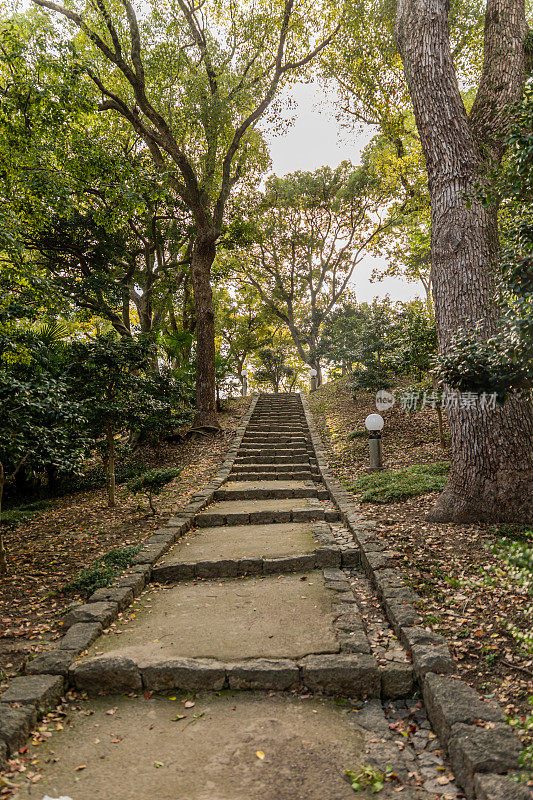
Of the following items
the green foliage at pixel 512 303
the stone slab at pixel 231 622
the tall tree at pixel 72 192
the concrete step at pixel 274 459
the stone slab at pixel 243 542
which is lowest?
the stone slab at pixel 231 622

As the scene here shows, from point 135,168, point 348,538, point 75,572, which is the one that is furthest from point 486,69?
point 75,572

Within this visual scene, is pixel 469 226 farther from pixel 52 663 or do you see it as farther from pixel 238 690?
pixel 52 663

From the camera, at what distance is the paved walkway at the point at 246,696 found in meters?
2.12

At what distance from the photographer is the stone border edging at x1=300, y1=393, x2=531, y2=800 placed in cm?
187

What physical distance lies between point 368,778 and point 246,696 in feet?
3.01

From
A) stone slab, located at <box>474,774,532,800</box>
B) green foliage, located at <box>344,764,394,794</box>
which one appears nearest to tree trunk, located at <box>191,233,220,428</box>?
green foliage, located at <box>344,764,394,794</box>

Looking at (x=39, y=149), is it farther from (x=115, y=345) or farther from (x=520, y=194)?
(x=520, y=194)

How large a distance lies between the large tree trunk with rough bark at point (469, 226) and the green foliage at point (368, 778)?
3144 mm

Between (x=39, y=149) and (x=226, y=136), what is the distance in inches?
178

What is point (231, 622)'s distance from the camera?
354 centimetres

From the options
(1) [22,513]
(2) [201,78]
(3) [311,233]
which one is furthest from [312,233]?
(1) [22,513]

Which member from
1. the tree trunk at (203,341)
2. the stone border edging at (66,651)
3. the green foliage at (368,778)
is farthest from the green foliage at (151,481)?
the tree trunk at (203,341)

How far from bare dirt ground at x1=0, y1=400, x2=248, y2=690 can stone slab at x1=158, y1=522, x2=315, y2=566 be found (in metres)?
0.59

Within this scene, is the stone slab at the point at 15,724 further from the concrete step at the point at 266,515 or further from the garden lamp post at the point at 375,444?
the garden lamp post at the point at 375,444
